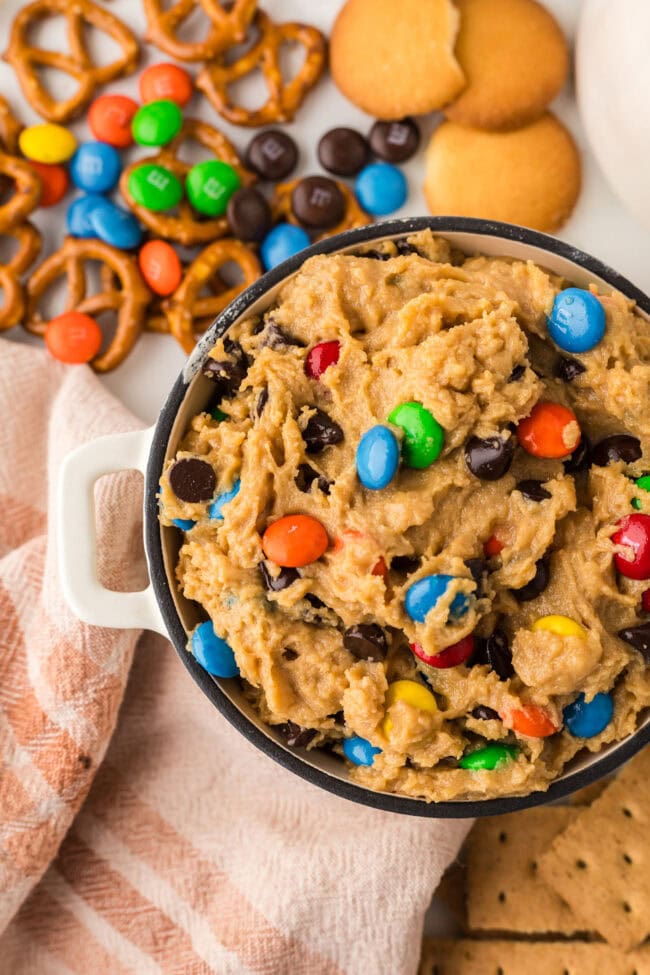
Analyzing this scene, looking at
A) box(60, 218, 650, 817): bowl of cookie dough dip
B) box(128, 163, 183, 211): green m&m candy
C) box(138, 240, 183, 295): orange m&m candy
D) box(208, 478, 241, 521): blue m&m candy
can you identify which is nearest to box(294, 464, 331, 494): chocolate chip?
box(60, 218, 650, 817): bowl of cookie dough dip

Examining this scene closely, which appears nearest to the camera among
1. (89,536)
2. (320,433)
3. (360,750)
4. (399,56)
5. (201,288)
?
(320,433)

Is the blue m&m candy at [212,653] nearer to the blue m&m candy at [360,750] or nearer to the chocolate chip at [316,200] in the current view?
the blue m&m candy at [360,750]

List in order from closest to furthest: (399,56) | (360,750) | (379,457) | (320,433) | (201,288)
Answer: (379,457) → (320,433) → (360,750) → (399,56) → (201,288)

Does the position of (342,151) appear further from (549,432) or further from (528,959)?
(528,959)

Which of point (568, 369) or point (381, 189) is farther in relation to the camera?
point (381, 189)

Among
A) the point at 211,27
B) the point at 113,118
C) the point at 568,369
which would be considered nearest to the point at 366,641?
the point at 568,369

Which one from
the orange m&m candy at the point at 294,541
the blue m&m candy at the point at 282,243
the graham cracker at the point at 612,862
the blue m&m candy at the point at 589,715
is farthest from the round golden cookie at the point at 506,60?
the graham cracker at the point at 612,862
